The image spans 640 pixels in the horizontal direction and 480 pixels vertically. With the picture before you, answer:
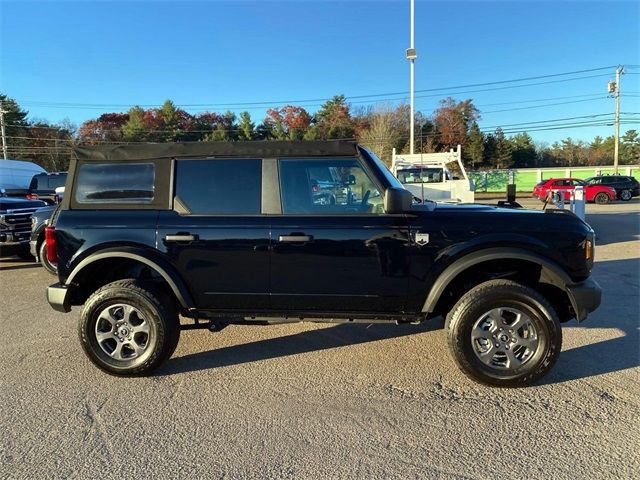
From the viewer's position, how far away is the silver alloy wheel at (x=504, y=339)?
3777mm

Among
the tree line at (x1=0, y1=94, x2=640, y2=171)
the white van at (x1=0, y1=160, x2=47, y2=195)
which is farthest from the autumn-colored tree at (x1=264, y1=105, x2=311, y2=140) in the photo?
the white van at (x1=0, y1=160, x2=47, y2=195)

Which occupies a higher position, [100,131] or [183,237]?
[100,131]

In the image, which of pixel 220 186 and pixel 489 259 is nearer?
pixel 489 259

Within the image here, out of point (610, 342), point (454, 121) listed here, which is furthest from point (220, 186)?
point (454, 121)

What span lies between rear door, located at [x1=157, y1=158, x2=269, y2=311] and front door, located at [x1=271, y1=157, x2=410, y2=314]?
160 mm

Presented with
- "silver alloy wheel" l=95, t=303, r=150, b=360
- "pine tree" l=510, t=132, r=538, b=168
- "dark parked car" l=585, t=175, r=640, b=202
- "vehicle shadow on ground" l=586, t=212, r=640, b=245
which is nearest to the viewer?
"silver alloy wheel" l=95, t=303, r=150, b=360

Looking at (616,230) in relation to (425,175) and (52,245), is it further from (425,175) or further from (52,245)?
(52,245)

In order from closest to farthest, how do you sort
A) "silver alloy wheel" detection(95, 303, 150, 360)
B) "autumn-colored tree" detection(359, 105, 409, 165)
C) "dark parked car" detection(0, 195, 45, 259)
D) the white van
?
"silver alloy wheel" detection(95, 303, 150, 360), "dark parked car" detection(0, 195, 45, 259), the white van, "autumn-colored tree" detection(359, 105, 409, 165)

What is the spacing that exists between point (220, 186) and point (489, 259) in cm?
230

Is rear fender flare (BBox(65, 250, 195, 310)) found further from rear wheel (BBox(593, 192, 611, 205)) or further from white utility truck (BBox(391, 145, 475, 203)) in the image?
rear wheel (BBox(593, 192, 611, 205))

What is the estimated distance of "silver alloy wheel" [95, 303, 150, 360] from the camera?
4062 millimetres

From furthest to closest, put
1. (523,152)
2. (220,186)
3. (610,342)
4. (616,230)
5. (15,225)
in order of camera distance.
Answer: (523,152) → (616,230) → (15,225) → (610,342) → (220,186)

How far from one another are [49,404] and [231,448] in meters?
1.61

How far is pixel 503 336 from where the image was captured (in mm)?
3797
